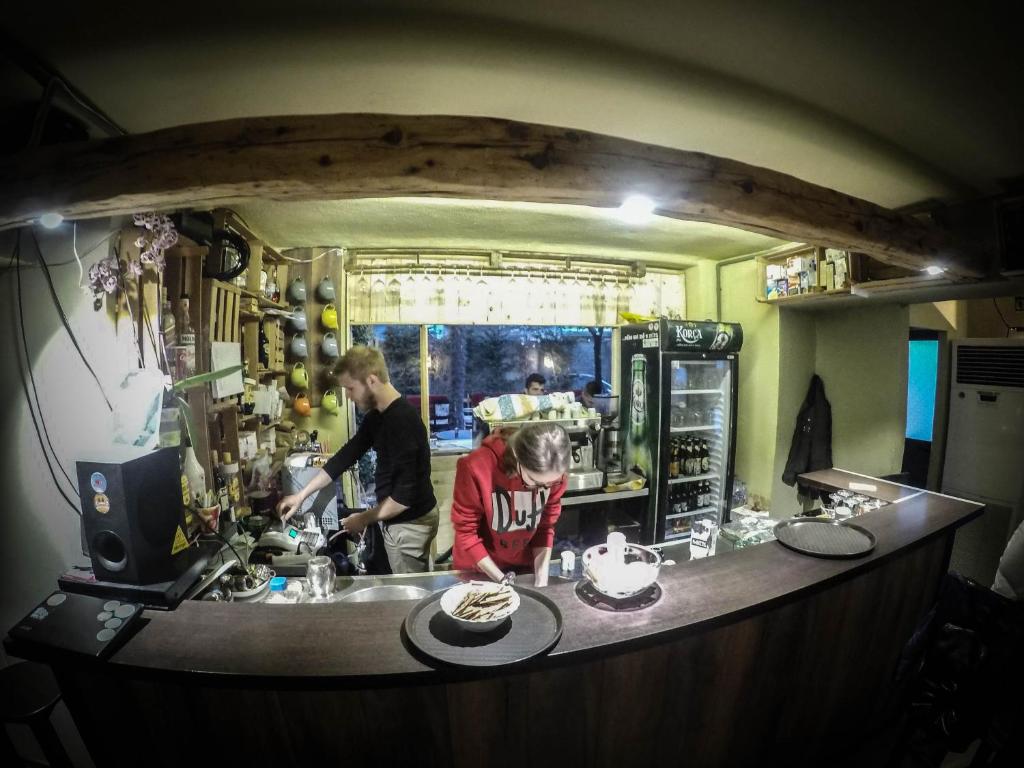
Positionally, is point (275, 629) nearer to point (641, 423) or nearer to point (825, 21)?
point (825, 21)

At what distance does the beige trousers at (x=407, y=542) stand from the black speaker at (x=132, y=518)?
4.08ft

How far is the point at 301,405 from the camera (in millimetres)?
3654

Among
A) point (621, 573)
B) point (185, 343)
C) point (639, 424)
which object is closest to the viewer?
point (621, 573)

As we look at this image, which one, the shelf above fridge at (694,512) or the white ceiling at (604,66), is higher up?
the white ceiling at (604,66)

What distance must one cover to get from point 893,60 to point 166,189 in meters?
2.52

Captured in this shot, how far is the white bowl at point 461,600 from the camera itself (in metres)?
1.11

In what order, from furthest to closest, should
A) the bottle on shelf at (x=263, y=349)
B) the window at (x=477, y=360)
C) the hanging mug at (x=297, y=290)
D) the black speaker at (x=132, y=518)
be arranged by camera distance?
1. the window at (x=477, y=360)
2. the hanging mug at (x=297, y=290)
3. the bottle on shelf at (x=263, y=349)
4. the black speaker at (x=132, y=518)

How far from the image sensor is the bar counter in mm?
1081

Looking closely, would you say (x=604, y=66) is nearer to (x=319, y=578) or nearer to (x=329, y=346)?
(x=319, y=578)

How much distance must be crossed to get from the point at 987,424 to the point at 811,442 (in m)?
1.62

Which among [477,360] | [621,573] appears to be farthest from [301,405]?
[621,573]

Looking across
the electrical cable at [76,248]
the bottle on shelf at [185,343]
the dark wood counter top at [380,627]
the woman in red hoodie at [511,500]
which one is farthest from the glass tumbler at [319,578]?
the electrical cable at [76,248]

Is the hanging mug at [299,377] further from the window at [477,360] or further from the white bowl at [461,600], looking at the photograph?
the white bowl at [461,600]

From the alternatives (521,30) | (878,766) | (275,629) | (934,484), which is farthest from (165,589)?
(934,484)
